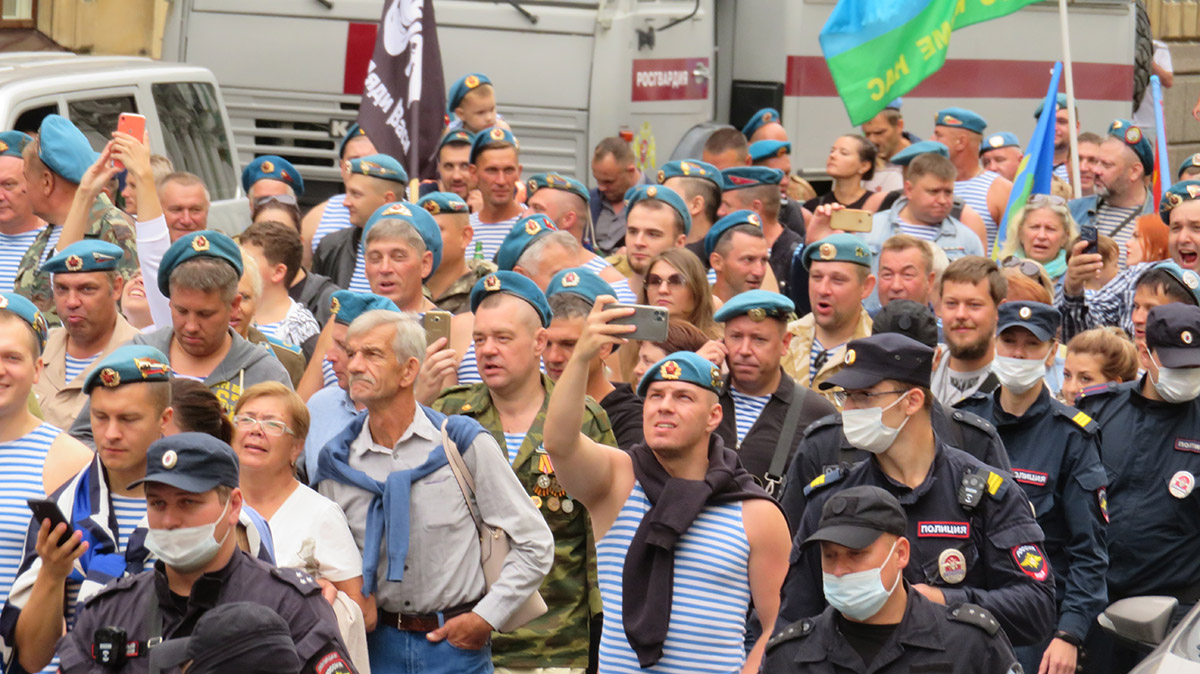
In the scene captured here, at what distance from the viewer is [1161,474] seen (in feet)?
22.6

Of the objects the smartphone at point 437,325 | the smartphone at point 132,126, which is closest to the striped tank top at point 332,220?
the smartphone at point 132,126

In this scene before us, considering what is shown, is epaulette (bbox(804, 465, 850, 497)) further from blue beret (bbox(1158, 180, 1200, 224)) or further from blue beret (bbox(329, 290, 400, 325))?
blue beret (bbox(1158, 180, 1200, 224))

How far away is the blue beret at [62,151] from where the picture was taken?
7.35 metres

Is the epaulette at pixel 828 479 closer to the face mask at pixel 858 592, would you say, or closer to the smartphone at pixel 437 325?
the face mask at pixel 858 592

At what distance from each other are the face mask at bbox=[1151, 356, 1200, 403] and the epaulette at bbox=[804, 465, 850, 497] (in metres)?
2.21

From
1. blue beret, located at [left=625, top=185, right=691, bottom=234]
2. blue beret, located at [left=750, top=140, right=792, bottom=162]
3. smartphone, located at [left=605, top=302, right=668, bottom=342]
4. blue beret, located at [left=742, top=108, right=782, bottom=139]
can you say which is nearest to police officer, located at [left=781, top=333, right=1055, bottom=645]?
smartphone, located at [left=605, top=302, right=668, bottom=342]

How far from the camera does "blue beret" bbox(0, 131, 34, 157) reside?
772 cm

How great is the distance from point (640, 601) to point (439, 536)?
2.31 feet

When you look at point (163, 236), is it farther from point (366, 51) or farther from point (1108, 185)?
point (1108, 185)

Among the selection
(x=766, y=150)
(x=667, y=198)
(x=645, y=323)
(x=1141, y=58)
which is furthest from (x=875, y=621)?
(x=1141, y=58)

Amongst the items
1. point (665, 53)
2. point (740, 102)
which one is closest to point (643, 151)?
point (665, 53)

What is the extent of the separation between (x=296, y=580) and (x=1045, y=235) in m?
5.82

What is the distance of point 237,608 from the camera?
381 centimetres

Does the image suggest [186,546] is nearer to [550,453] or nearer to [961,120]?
[550,453]
